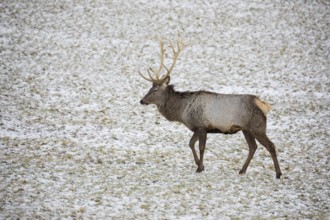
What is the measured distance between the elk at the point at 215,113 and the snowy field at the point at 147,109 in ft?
2.57

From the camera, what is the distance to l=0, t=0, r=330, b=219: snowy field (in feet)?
24.7

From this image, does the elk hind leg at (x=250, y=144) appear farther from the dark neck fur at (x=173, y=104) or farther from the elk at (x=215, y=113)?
the dark neck fur at (x=173, y=104)

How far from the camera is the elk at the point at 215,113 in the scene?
8.58 metres

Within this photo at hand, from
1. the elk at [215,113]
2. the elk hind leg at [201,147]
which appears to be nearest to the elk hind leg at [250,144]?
the elk at [215,113]

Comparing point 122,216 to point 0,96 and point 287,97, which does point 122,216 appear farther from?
point 287,97

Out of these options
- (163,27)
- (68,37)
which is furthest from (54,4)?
(163,27)

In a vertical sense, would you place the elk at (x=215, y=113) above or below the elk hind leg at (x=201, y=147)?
above

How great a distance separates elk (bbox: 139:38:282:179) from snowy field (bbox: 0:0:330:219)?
78 cm

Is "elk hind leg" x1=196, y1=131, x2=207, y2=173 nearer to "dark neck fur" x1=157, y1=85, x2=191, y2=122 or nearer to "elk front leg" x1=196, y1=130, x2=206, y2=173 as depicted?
"elk front leg" x1=196, y1=130, x2=206, y2=173

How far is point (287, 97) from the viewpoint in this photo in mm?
15125

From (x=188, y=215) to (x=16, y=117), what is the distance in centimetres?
777

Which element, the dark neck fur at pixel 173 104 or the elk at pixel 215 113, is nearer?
the elk at pixel 215 113

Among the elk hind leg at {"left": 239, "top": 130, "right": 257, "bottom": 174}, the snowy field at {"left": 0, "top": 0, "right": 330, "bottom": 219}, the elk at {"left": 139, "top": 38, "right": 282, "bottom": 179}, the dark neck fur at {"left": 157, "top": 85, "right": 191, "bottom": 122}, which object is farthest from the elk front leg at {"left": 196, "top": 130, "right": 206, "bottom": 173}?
the elk hind leg at {"left": 239, "top": 130, "right": 257, "bottom": 174}

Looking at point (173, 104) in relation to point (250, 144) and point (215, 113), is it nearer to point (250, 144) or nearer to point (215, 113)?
point (215, 113)
